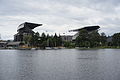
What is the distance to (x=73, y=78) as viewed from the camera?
22.5 meters

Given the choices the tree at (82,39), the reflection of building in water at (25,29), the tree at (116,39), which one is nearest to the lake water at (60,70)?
the tree at (82,39)

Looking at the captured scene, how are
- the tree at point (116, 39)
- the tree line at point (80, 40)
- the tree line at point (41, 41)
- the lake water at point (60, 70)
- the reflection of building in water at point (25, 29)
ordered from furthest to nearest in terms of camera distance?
the reflection of building in water at point (25, 29) → the tree at point (116, 39) → the tree line at point (80, 40) → the tree line at point (41, 41) → the lake water at point (60, 70)

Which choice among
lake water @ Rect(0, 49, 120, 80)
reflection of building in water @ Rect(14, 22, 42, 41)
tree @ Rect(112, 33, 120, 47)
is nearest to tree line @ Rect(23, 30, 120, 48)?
tree @ Rect(112, 33, 120, 47)

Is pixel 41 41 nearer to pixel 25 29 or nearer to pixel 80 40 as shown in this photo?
pixel 80 40

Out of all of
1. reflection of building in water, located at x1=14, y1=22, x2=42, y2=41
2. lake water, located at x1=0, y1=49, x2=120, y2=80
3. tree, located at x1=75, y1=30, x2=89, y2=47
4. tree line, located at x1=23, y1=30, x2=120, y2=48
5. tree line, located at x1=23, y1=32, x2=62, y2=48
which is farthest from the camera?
reflection of building in water, located at x1=14, y1=22, x2=42, y2=41

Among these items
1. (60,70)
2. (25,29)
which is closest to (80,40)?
(25,29)

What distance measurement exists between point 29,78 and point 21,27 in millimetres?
166057

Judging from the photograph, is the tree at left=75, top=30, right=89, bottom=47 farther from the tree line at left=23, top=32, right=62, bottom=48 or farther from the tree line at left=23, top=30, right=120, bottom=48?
the tree line at left=23, top=32, right=62, bottom=48

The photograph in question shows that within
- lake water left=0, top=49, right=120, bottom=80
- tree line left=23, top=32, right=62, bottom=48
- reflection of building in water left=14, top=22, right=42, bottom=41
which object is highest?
reflection of building in water left=14, top=22, right=42, bottom=41

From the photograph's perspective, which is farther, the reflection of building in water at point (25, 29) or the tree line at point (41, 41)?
the reflection of building in water at point (25, 29)

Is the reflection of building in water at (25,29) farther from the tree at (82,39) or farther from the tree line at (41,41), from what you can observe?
the tree at (82,39)

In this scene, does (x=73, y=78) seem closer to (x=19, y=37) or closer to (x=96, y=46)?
(x=96, y=46)

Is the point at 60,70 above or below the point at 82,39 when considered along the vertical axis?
below

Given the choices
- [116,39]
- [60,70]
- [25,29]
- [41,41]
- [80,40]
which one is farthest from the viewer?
[25,29]
